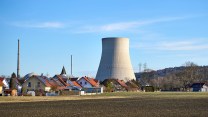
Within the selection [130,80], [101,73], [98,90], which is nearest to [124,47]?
[98,90]

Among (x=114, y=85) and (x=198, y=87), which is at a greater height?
(x=114, y=85)

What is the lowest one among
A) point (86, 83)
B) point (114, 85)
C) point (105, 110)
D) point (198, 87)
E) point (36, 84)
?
point (105, 110)

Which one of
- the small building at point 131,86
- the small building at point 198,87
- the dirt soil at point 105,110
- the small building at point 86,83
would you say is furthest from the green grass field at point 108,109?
the small building at point 198,87

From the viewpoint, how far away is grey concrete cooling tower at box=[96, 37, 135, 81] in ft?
274

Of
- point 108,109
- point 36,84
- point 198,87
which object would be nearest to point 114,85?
point 36,84

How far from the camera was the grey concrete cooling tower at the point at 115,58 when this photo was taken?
83.4 m

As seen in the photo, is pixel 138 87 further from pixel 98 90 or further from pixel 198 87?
pixel 98 90

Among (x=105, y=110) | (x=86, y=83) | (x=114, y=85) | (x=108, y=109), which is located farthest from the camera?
(x=114, y=85)

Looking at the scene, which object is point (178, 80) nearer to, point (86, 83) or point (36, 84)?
point (86, 83)

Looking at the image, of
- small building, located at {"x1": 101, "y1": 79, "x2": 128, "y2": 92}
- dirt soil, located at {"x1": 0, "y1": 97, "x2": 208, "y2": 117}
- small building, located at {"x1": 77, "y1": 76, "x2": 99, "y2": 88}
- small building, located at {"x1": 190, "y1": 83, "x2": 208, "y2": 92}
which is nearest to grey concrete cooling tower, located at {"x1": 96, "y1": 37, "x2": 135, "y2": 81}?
small building, located at {"x1": 101, "y1": 79, "x2": 128, "y2": 92}

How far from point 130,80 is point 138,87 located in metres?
6.06

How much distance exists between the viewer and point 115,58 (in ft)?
283

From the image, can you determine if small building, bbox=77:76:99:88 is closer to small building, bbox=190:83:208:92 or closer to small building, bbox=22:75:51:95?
small building, bbox=22:75:51:95

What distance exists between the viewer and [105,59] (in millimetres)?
89000
